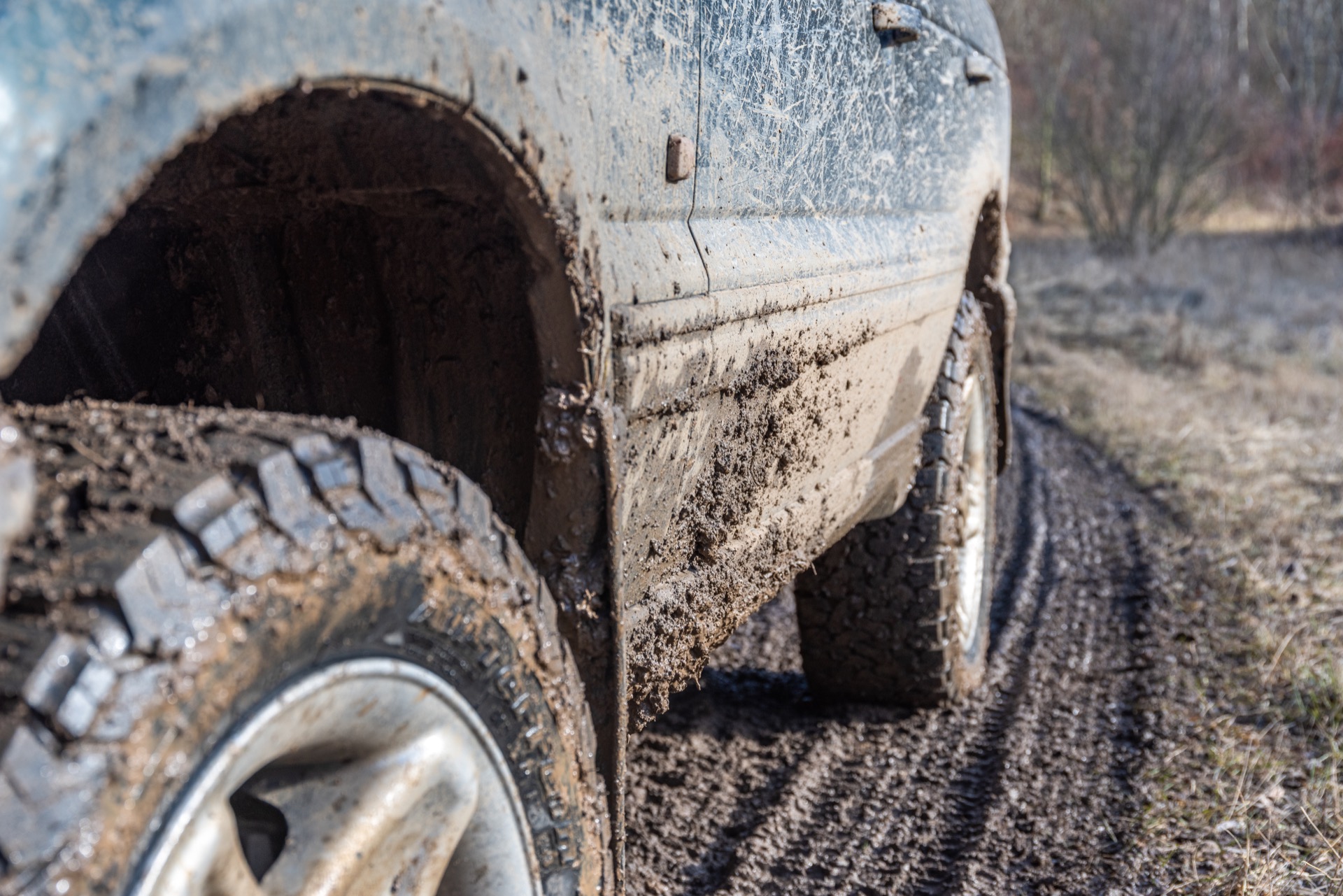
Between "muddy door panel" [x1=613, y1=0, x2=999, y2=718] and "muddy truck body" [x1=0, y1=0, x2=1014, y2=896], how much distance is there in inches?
0.4

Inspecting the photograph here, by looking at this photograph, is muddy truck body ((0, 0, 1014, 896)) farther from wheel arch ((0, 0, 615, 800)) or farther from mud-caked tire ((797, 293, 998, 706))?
mud-caked tire ((797, 293, 998, 706))

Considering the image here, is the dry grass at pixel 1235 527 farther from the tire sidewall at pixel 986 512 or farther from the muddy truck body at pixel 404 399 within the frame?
the muddy truck body at pixel 404 399

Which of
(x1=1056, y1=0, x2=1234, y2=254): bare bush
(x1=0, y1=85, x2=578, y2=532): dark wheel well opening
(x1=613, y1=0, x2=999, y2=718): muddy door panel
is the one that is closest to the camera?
(x1=0, y1=85, x2=578, y2=532): dark wheel well opening

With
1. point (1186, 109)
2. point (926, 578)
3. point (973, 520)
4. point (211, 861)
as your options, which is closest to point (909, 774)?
point (926, 578)

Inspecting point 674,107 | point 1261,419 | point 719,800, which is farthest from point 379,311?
point 1261,419

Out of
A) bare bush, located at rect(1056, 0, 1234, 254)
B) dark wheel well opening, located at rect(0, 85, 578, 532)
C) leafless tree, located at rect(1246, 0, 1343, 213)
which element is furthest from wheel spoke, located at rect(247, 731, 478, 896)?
leafless tree, located at rect(1246, 0, 1343, 213)

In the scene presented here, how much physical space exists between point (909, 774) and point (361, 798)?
2.24m

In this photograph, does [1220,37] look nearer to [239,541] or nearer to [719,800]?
[719,800]

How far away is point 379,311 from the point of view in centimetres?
161

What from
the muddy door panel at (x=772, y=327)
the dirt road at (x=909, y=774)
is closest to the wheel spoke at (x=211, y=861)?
the muddy door panel at (x=772, y=327)

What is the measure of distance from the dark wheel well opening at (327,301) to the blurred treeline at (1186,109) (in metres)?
16.7

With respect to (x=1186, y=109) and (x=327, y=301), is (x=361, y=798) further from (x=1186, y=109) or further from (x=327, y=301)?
(x=1186, y=109)

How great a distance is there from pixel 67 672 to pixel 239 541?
0.17m

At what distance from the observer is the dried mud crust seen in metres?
0.79
